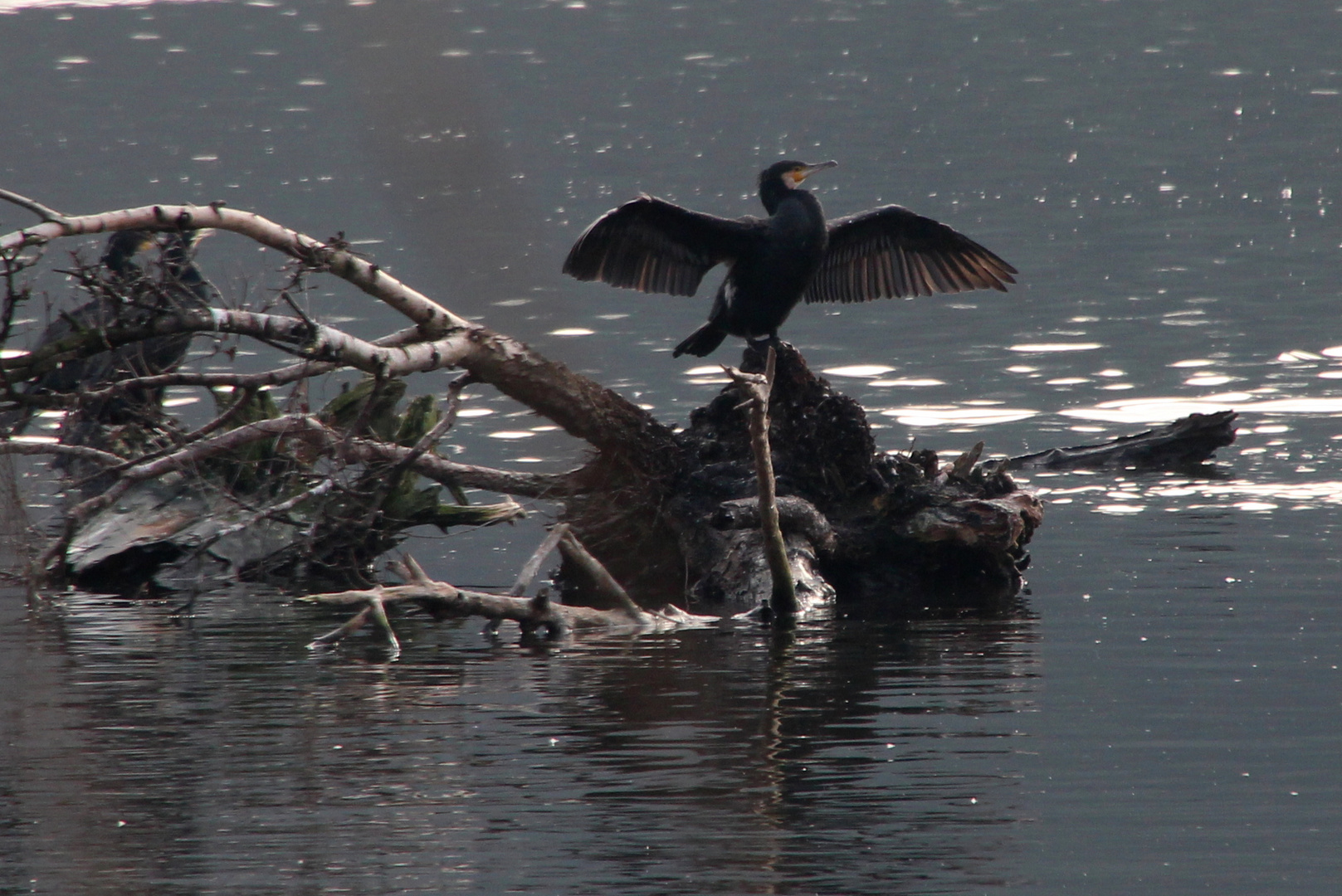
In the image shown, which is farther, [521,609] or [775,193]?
[775,193]

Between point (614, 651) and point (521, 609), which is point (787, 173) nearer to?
point (521, 609)

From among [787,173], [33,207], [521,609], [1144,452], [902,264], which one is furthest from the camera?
[1144,452]

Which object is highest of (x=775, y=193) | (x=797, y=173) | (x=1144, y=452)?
(x=797, y=173)

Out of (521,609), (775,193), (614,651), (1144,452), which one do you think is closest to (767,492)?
(614,651)

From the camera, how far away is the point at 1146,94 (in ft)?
204

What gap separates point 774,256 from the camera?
1105 cm

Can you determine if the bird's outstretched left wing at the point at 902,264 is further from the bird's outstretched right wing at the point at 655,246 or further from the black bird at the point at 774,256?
the bird's outstretched right wing at the point at 655,246

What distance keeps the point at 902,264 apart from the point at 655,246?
6.27ft

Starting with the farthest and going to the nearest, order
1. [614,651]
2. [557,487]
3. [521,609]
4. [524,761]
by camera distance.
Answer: [557,487], [521,609], [614,651], [524,761]

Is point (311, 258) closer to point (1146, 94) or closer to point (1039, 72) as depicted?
point (1146, 94)

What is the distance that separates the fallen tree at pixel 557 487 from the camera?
30.8 ft

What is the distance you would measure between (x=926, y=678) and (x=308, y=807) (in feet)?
11.2

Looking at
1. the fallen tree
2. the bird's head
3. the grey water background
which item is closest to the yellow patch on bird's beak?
the bird's head

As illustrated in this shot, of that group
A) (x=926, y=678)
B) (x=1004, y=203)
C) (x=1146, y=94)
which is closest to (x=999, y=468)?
(x=926, y=678)
